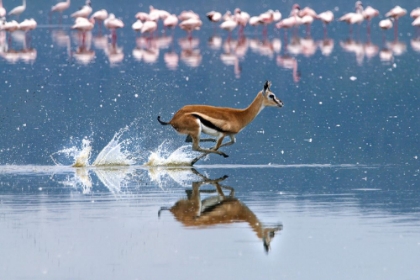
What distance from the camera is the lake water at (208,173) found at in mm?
9422

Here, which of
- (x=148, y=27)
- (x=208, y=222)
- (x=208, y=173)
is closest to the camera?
(x=208, y=222)

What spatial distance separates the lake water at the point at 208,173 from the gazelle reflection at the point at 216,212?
0.02 m

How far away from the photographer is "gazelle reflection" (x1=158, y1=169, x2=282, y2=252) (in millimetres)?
10515

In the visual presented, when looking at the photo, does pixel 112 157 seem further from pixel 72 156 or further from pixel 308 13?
pixel 308 13

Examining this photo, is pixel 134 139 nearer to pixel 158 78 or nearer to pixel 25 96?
pixel 25 96

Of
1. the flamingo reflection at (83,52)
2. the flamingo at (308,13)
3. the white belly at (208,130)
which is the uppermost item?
the flamingo at (308,13)

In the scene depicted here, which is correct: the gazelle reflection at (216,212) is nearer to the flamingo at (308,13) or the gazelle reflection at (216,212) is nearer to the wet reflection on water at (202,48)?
the wet reflection on water at (202,48)

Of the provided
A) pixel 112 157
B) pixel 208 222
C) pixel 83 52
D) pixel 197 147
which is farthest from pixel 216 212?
pixel 83 52

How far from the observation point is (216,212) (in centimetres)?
1135

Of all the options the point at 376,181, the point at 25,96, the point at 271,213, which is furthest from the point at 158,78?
the point at 271,213

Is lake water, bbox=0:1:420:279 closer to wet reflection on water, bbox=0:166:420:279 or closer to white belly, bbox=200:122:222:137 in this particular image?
wet reflection on water, bbox=0:166:420:279

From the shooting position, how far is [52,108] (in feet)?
72.5

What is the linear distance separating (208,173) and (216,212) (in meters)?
3.20

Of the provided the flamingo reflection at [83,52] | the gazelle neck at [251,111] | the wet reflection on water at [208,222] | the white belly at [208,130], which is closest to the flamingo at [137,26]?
the flamingo reflection at [83,52]
